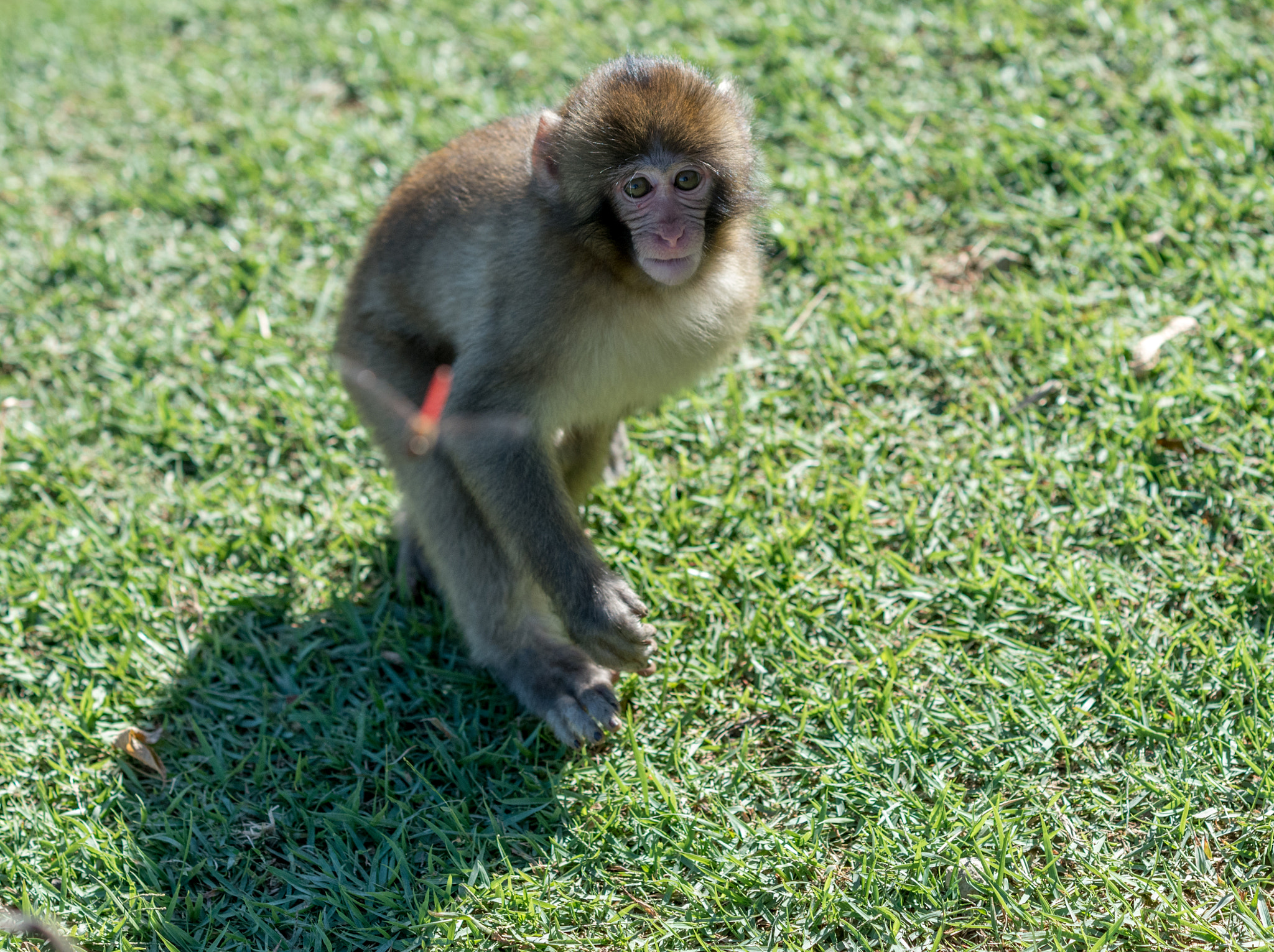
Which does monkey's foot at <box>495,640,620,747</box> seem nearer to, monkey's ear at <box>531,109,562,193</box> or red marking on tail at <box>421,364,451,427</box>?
red marking on tail at <box>421,364,451,427</box>

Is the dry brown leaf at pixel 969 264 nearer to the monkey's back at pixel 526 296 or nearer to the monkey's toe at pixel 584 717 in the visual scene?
the monkey's back at pixel 526 296

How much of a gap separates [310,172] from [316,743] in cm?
341

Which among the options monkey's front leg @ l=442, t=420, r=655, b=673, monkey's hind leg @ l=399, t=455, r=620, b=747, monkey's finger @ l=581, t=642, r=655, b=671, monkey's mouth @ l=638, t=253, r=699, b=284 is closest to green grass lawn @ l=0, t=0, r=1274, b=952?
monkey's hind leg @ l=399, t=455, r=620, b=747

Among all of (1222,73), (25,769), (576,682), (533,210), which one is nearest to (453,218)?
(533,210)

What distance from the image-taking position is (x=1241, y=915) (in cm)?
309

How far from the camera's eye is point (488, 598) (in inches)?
156

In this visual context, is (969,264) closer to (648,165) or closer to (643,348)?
(643,348)

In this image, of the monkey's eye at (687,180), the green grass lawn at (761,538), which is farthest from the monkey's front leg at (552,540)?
the monkey's eye at (687,180)

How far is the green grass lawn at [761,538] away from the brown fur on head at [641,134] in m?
1.28

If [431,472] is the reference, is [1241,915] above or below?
below

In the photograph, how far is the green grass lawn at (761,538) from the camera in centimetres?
343

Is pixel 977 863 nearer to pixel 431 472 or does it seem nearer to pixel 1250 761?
pixel 1250 761

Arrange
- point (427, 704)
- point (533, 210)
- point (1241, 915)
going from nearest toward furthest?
point (1241, 915)
point (533, 210)
point (427, 704)

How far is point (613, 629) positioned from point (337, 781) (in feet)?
3.56
